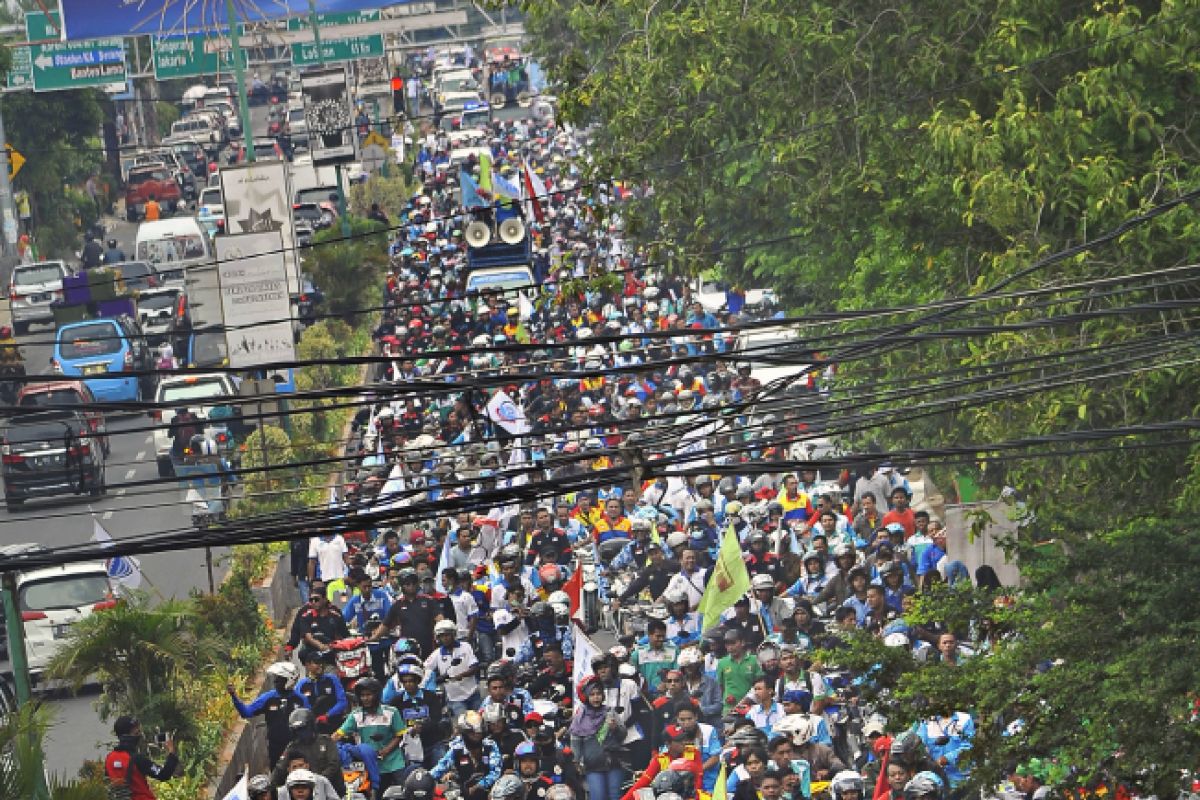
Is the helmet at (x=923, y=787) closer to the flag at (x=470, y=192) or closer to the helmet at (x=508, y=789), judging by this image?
the helmet at (x=508, y=789)

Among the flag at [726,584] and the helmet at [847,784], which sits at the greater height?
the flag at [726,584]

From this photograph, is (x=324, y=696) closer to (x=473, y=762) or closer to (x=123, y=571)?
(x=473, y=762)

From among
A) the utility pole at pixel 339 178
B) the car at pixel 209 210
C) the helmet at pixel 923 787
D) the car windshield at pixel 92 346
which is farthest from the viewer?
the car at pixel 209 210

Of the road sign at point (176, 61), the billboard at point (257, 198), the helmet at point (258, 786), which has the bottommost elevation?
the helmet at point (258, 786)

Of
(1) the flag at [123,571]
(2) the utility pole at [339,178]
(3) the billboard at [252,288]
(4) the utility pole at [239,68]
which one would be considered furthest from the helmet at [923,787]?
(2) the utility pole at [339,178]

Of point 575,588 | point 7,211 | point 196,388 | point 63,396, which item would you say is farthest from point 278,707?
point 7,211

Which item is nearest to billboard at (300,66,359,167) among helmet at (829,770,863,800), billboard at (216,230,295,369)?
billboard at (216,230,295,369)
